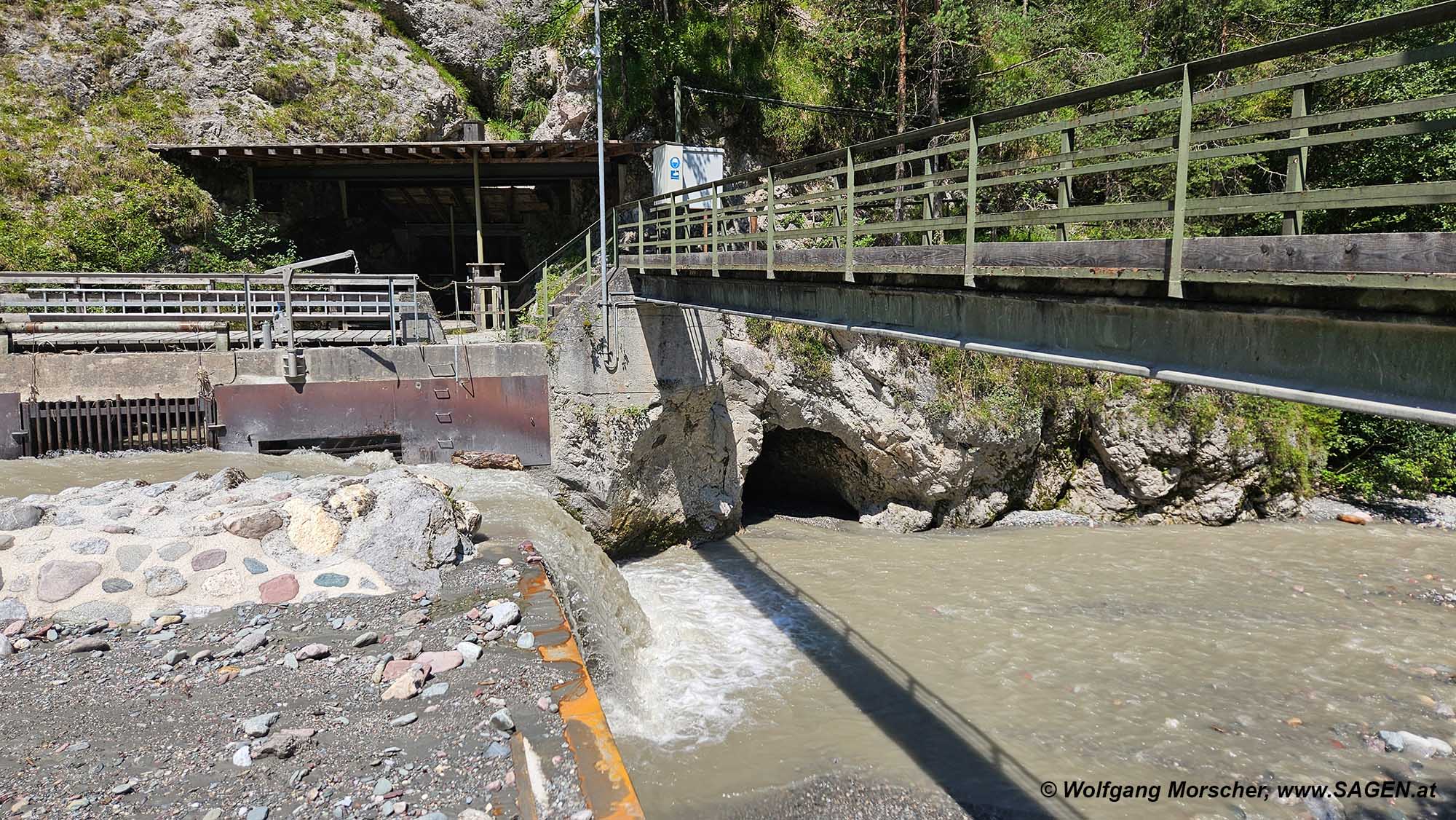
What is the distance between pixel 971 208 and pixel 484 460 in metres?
10.6

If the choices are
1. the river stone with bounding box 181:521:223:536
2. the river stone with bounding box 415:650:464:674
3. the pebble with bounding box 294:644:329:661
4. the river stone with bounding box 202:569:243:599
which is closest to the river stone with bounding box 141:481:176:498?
the river stone with bounding box 181:521:223:536

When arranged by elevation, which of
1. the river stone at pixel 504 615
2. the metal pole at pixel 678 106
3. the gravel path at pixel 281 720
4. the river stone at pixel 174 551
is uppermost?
the metal pole at pixel 678 106

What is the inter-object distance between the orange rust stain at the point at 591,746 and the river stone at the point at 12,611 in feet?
13.9

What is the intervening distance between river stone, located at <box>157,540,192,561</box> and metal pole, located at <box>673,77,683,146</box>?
1477 centimetres

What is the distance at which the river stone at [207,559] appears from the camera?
685cm

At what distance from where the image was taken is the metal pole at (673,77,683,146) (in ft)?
63.0

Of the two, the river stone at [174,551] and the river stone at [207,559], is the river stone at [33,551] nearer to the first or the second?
the river stone at [174,551]

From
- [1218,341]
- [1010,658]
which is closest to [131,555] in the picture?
[1218,341]

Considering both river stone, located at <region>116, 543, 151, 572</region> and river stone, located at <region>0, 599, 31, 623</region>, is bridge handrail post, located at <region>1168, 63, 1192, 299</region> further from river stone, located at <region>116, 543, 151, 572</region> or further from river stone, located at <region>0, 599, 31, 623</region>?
river stone, located at <region>0, 599, 31, 623</region>

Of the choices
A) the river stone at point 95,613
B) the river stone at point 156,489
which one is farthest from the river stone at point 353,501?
the river stone at point 156,489

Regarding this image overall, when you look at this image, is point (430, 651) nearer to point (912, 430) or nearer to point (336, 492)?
point (336, 492)

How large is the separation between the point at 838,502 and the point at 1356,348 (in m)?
14.6

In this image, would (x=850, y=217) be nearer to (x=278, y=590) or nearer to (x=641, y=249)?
(x=641, y=249)

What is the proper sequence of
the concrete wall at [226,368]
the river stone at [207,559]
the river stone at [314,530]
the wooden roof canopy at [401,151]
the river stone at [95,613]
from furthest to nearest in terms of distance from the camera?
1. the wooden roof canopy at [401,151]
2. the concrete wall at [226,368]
3. the river stone at [314,530]
4. the river stone at [207,559]
5. the river stone at [95,613]
